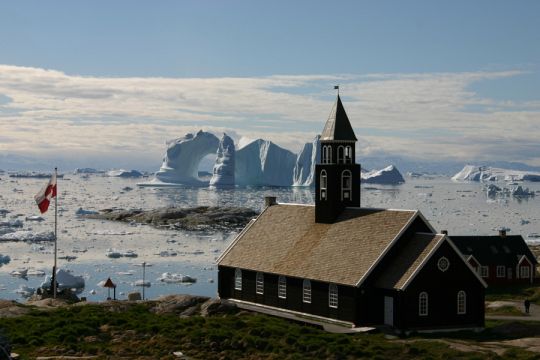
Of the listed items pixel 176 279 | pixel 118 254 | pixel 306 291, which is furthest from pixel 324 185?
pixel 118 254

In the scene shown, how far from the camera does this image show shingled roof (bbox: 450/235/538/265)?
5803 cm

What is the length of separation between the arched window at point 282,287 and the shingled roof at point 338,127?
7207mm

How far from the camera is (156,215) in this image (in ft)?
406

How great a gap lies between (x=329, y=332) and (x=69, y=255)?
50.9 metres

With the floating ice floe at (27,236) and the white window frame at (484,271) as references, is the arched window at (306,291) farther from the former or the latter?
the floating ice floe at (27,236)

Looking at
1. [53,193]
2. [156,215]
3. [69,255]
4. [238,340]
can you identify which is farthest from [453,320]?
[156,215]

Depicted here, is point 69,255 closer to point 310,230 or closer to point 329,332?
point 310,230

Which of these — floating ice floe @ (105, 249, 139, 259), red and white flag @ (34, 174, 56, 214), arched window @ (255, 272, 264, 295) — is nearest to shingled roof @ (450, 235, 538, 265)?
arched window @ (255, 272, 264, 295)

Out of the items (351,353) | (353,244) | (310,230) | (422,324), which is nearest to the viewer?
(351,353)

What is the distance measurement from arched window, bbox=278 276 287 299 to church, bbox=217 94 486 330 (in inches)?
1.9

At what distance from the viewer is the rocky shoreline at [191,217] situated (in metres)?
115

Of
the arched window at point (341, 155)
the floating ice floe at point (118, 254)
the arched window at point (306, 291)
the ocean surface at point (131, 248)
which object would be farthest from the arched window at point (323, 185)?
the floating ice floe at point (118, 254)

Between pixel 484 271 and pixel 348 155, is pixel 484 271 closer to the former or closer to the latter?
pixel 484 271

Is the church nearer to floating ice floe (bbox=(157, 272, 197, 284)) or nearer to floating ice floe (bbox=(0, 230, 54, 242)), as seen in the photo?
floating ice floe (bbox=(157, 272, 197, 284))
